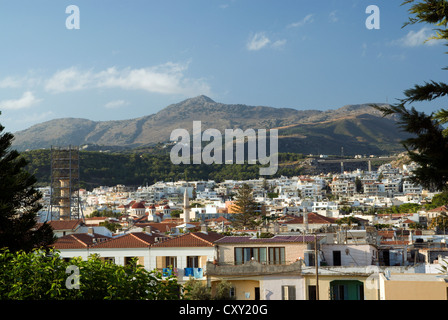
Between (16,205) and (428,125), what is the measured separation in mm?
15626

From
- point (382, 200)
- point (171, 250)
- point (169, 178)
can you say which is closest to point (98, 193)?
point (169, 178)

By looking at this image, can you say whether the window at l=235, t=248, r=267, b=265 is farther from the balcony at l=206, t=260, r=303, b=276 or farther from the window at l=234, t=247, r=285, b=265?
the balcony at l=206, t=260, r=303, b=276

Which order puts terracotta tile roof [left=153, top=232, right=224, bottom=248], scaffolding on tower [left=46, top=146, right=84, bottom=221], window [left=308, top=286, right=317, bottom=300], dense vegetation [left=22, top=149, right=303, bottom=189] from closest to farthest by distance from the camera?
1. window [left=308, top=286, right=317, bottom=300]
2. terracotta tile roof [left=153, top=232, right=224, bottom=248]
3. scaffolding on tower [left=46, top=146, right=84, bottom=221]
4. dense vegetation [left=22, top=149, right=303, bottom=189]

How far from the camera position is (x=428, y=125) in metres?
5.51

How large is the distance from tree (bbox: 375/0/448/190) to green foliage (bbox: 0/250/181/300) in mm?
4981

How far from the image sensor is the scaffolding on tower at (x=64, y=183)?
193 ft

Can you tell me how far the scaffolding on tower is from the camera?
58.8 metres

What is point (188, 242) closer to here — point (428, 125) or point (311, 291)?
point (311, 291)

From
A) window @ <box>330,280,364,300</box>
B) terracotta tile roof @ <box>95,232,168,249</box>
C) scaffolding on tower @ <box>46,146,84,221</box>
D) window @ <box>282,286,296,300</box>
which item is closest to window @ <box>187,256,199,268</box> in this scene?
terracotta tile roof @ <box>95,232,168,249</box>

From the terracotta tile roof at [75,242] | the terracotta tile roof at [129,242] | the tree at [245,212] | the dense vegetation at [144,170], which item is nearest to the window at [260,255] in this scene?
the terracotta tile roof at [129,242]

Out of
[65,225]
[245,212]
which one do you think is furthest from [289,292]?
[245,212]

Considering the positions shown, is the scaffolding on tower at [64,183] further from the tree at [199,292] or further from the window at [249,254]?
the tree at [199,292]

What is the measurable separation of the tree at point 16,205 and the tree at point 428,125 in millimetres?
12681

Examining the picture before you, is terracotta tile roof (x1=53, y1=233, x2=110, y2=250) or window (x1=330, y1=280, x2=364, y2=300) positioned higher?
terracotta tile roof (x1=53, y1=233, x2=110, y2=250)
